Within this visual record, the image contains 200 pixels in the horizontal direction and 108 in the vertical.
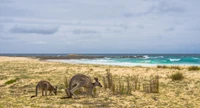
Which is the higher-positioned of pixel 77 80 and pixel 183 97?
pixel 77 80

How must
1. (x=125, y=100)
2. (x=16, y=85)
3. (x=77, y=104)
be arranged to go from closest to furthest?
(x=77, y=104) < (x=125, y=100) < (x=16, y=85)

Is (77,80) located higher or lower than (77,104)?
higher

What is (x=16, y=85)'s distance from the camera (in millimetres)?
15695

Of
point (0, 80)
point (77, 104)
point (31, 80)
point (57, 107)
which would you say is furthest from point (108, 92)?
point (0, 80)

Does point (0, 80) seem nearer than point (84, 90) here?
No

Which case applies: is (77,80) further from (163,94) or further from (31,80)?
(31,80)

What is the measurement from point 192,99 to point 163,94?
149 cm

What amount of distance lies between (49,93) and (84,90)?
1644mm

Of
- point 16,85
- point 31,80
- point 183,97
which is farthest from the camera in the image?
point 31,80

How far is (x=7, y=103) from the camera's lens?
10.1 meters

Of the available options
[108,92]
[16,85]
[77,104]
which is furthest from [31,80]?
[77,104]

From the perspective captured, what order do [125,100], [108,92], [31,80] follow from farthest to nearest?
[31,80] < [108,92] < [125,100]

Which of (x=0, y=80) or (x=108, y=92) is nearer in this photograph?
(x=108, y=92)

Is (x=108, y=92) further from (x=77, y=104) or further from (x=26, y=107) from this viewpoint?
(x=26, y=107)
